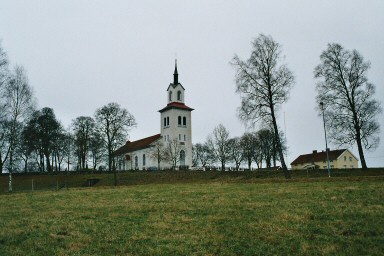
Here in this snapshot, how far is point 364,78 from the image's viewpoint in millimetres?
36125

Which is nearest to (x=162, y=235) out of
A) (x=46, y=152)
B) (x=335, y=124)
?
(x=335, y=124)

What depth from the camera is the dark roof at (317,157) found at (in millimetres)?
88738

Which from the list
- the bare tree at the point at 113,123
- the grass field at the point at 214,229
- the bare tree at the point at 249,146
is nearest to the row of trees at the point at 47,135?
the bare tree at the point at 113,123

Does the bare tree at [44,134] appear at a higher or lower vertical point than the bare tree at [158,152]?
higher

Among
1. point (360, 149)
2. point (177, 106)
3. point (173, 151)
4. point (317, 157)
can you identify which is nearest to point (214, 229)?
point (360, 149)

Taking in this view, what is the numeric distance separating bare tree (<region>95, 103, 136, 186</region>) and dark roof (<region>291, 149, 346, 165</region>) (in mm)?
56381

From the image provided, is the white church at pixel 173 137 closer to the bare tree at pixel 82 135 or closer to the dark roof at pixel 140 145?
the dark roof at pixel 140 145

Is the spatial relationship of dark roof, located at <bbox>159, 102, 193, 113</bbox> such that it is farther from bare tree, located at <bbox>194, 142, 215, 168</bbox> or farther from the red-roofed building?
the red-roofed building

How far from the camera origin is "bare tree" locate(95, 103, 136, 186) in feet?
178

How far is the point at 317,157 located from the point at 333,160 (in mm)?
6091

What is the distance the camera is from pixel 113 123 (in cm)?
5581

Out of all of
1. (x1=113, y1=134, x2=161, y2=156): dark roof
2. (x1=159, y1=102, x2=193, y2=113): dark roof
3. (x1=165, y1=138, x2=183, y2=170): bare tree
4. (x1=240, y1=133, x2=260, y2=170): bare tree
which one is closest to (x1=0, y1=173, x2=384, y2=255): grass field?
(x1=165, y1=138, x2=183, y2=170): bare tree

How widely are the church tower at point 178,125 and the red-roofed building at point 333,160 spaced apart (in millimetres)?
30151

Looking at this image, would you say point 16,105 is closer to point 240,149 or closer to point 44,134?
point 44,134
